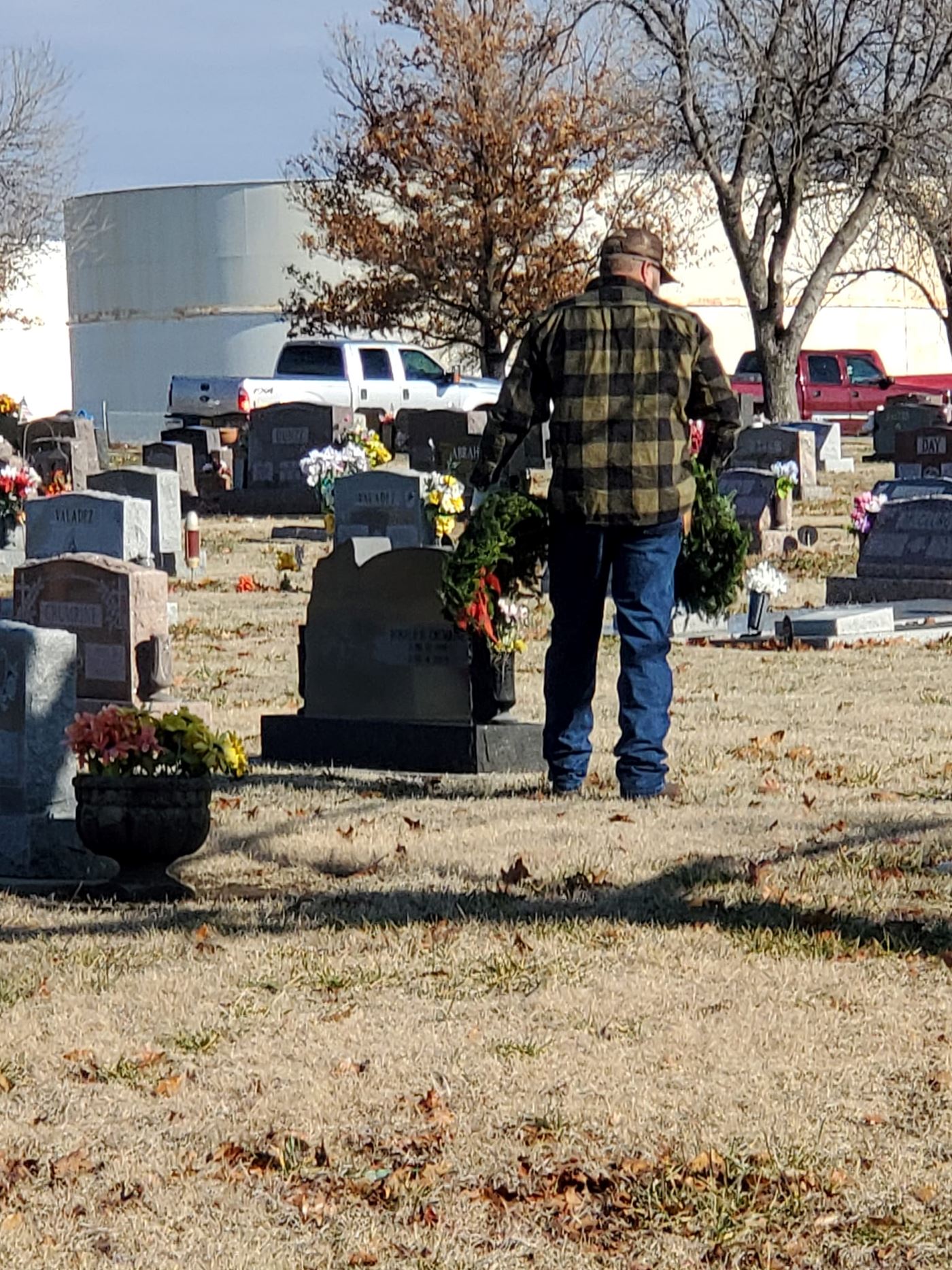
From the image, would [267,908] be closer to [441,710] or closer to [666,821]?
[666,821]

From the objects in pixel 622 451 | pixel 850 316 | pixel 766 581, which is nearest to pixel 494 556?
pixel 622 451

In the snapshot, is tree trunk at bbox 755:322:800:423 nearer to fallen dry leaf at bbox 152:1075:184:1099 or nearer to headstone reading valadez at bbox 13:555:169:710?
headstone reading valadez at bbox 13:555:169:710

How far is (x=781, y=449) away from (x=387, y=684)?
18.8 m

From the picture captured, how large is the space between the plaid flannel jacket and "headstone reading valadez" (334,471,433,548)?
10.4 metres

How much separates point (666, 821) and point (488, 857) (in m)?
0.87

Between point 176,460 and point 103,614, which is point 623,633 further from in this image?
point 176,460

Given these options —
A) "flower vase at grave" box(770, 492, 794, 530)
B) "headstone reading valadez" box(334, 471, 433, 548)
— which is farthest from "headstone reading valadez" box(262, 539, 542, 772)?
"flower vase at grave" box(770, 492, 794, 530)

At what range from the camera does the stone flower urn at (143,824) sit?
281 inches

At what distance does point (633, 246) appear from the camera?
8.12m

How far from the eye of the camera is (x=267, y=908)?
6859 mm

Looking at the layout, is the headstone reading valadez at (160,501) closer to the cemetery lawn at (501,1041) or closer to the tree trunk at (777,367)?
the cemetery lawn at (501,1041)

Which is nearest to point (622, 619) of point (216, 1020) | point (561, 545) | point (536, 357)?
point (561, 545)

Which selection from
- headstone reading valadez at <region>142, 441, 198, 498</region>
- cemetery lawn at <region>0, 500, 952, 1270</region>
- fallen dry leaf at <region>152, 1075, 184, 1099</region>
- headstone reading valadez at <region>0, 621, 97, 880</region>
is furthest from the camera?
headstone reading valadez at <region>142, 441, 198, 498</region>

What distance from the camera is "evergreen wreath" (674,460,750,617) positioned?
9.01m
